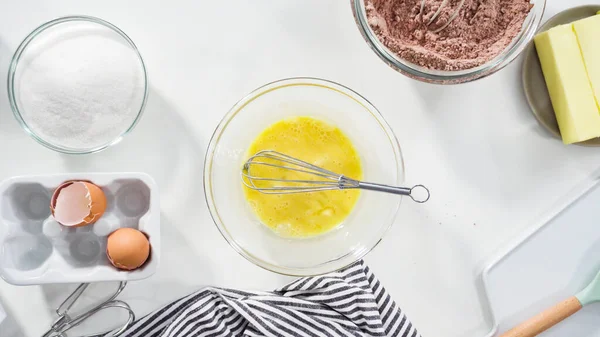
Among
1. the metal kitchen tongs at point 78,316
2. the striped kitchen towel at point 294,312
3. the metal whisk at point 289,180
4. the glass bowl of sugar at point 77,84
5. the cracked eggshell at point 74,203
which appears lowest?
the striped kitchen towel at point 294,312

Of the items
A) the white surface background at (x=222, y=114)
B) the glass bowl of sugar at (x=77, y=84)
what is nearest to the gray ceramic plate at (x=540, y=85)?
the white surface background at (x=222, y=114)

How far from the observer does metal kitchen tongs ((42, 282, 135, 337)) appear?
978mm

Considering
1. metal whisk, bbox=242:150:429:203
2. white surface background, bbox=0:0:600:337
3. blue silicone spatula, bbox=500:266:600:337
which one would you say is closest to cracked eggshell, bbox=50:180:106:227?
white surface background, bbox=0:0:600:337

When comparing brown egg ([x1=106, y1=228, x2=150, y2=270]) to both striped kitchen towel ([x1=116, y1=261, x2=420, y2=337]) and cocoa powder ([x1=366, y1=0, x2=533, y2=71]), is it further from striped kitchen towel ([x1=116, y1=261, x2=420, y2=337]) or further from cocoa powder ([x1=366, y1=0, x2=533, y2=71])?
cocoa powder ([x1=366, y1=0, x2=533, y2=71])

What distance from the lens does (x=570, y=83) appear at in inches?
37.5

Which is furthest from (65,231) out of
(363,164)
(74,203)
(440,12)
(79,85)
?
(440,12)

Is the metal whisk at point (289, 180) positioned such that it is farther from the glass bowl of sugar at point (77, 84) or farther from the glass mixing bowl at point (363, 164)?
the glass bowl of sugar at point (77, 84)

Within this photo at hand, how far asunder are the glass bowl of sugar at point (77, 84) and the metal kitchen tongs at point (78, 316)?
0.26 meters

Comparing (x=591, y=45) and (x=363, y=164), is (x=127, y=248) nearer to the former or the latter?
(x=363, y=164)

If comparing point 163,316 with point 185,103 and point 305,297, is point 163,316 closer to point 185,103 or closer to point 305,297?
point 305,297

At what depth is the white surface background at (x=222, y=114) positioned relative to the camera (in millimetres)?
1002

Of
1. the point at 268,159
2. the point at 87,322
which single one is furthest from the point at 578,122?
the point at 87,322

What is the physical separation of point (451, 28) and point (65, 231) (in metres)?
0.71

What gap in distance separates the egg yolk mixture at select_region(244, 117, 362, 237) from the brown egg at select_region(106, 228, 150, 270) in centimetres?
20
